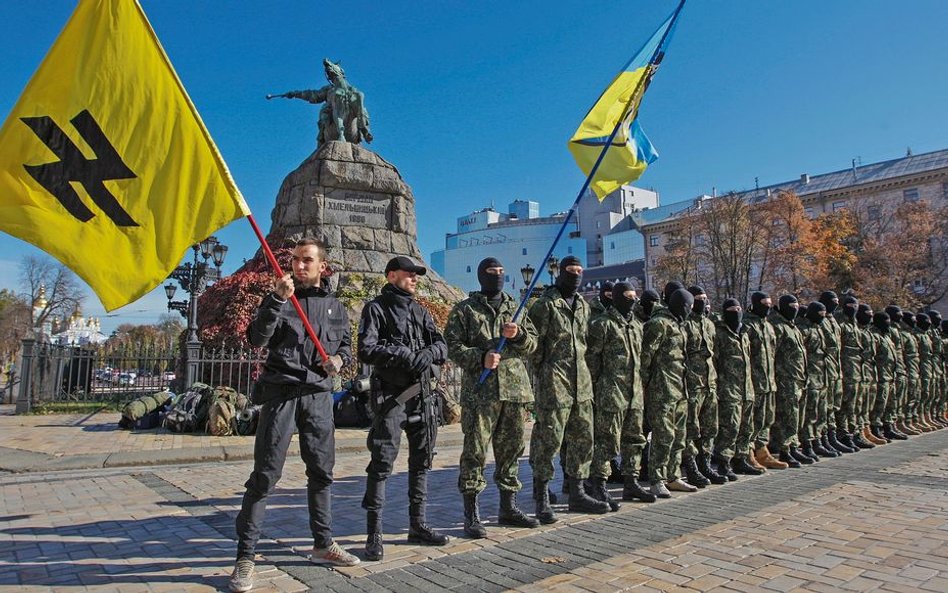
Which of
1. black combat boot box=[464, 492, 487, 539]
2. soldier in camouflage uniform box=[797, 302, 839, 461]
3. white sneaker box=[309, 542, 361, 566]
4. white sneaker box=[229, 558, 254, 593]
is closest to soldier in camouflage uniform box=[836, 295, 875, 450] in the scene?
soldier in camouflage uniform box=[797, 302, 839, 461]

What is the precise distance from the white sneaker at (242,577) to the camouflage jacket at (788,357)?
6.76m

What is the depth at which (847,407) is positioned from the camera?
29.8ft

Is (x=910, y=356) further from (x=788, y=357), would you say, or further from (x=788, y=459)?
(x=788, y=459)

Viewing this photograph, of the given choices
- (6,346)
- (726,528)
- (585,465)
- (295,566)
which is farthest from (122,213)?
(6,346)

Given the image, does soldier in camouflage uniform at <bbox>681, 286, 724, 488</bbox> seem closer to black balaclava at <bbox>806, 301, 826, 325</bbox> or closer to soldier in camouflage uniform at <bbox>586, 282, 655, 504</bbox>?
soldier in camouflage uniform at <bbox>586, 282, 655, 504</bbox>

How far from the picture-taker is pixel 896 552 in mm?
3934

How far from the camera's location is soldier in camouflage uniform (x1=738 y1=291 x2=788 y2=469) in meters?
7.23

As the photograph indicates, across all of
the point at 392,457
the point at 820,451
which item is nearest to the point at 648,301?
the point at 392,457

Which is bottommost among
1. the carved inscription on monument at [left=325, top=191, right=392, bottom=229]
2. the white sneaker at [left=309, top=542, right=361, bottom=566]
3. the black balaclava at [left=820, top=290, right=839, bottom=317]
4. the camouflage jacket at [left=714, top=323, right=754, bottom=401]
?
the white sneaker at [left=309, top=542, right=361, bottom=566]

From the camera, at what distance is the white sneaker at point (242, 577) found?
3.30 meters

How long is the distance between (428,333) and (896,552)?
11.2ft

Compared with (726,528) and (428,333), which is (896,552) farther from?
(428,333)

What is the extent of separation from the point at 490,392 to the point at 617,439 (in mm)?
1597

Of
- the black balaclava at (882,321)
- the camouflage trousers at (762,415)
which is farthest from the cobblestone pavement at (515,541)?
the black balaclava at (882,321)
